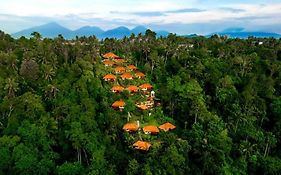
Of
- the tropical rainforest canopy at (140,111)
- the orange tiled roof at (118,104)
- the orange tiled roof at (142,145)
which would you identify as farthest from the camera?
the orange tiled roof at (118,104)

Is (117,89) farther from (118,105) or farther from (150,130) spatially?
(150,130)

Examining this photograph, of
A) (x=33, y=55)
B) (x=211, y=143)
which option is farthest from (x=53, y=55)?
(x=211, y=143)

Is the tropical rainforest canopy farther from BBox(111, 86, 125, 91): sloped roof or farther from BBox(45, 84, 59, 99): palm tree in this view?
BBox(111, 86, 125, 91): sloped roof

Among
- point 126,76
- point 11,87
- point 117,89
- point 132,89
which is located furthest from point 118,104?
point 11,87

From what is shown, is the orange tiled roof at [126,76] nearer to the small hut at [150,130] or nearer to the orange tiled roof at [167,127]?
the orange tiled roof at [167,127]

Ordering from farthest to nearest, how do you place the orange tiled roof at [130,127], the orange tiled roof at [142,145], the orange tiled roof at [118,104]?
the orange tiled roof at [118,104] → the orange tiled roof at [130,127] → the orange tiled roof at [142,145]

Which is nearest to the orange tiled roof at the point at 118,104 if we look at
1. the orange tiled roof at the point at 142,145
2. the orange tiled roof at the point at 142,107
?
the orange tiled roof at the point at 142,107
